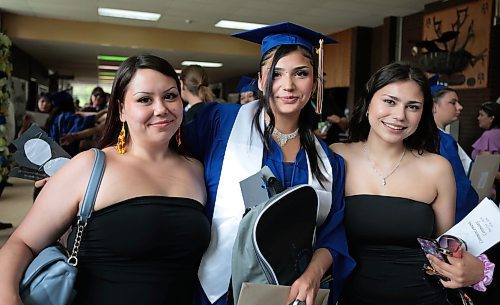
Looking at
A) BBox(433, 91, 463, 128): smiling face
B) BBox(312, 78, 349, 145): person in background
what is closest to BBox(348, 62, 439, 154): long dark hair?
BBox(433, 91, 463, 128): smiling face

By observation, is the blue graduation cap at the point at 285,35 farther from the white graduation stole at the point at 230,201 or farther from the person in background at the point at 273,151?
the white graduation stole at the point at 230,201

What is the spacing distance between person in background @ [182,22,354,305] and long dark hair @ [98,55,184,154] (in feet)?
0.79

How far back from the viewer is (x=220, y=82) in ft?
59.5

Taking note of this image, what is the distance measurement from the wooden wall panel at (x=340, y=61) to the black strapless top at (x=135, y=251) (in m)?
8.13

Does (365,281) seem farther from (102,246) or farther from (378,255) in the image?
(102,246)

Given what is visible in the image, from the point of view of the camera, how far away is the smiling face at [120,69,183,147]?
4.09ft

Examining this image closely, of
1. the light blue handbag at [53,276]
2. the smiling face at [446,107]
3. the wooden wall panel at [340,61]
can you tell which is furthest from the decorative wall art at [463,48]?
the light blue handbag at [53,276]

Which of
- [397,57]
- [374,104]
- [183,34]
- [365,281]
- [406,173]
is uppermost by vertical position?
[183,34]

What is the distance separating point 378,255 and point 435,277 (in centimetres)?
19

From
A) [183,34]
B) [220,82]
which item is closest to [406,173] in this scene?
[183,34]

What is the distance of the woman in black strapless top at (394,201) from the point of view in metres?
1.50

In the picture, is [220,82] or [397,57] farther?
[220,82]

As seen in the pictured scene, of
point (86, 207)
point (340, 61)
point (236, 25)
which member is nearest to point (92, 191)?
point (86, 207)

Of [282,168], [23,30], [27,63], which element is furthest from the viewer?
[27,63]
